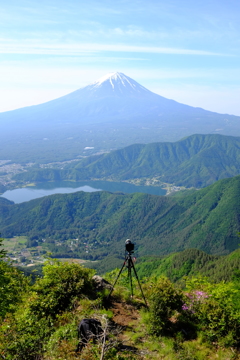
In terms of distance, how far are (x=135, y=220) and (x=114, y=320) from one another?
131244mm

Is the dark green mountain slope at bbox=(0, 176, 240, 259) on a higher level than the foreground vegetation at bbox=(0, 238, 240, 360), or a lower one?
lower

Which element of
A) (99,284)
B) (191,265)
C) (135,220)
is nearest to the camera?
(99,284)

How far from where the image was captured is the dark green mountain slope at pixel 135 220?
106562 mm

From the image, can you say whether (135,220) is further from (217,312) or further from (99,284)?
(217,312)

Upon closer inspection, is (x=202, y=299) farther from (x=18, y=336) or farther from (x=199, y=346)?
(x=18, y=336)

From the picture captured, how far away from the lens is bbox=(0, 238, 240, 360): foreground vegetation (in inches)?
266

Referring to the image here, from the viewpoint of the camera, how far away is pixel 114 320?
28.1 feet

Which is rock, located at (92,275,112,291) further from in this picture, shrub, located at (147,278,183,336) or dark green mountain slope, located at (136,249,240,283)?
dark green mountain slope, located at (136,249,240,283)

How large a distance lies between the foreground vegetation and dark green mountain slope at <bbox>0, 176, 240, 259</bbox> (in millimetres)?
91129

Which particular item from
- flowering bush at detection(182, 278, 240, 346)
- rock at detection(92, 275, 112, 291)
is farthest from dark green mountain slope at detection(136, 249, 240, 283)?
flowering bush at detection(182, 278, 240, 346)

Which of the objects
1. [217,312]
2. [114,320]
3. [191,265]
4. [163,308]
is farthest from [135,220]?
[217,312]

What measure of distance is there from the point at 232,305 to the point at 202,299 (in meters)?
1.12

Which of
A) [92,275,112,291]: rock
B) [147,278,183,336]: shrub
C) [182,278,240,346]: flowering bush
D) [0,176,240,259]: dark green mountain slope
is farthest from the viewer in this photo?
[0,176,240,259]: dark green mountain slope

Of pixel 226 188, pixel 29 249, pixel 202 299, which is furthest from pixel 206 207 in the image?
pixel 202 299
